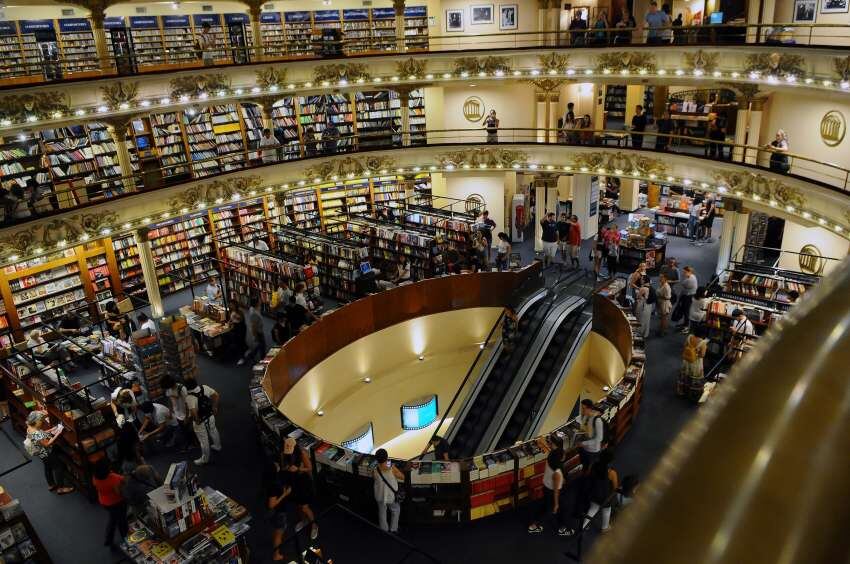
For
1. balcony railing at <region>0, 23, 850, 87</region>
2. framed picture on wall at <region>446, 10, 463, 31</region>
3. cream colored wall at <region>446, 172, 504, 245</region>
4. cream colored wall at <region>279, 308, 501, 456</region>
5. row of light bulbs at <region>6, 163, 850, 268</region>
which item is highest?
framed picture on wall at <region>446, 10, 463, 31</region>

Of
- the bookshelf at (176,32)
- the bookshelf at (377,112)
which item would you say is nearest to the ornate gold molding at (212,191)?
the bookshelf at (176,32)

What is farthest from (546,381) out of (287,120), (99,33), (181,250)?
(287,120)

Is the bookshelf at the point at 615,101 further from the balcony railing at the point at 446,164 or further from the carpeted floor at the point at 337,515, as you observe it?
the carpeted floor at the point at 337,515

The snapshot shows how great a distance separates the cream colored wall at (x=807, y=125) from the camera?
1558cm

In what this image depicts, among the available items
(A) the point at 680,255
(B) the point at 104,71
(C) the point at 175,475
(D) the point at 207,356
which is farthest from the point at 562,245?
(C) the point at 175,475

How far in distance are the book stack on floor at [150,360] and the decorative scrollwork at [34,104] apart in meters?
5.23

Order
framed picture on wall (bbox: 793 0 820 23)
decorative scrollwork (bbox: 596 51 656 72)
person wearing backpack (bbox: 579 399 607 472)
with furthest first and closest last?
decorative scrollwork (bbox: 596 51 656 72) < framed picture on wall (bbox: 793 0 820 23) < person wearing backpack (bbox: 579 399 607 472)

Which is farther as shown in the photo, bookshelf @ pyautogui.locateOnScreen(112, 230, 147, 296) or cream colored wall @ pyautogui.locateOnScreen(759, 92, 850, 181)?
bookshelf @ pyautogui.locateOnScreen(112, 230, 147, 296)

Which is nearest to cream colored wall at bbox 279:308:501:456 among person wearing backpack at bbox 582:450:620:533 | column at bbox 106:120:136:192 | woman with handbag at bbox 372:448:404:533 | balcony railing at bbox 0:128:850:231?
woman with handbag at bbox 372:448:404:533

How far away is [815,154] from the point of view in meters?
16.5

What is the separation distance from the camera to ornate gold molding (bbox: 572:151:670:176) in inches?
722

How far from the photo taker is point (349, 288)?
61.0 ft

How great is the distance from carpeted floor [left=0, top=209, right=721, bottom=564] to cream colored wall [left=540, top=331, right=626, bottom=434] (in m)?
1.09

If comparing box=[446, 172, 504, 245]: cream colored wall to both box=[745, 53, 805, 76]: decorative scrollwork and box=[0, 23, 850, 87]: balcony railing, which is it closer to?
box=[0, 23, 850, 87]: balcony railing
